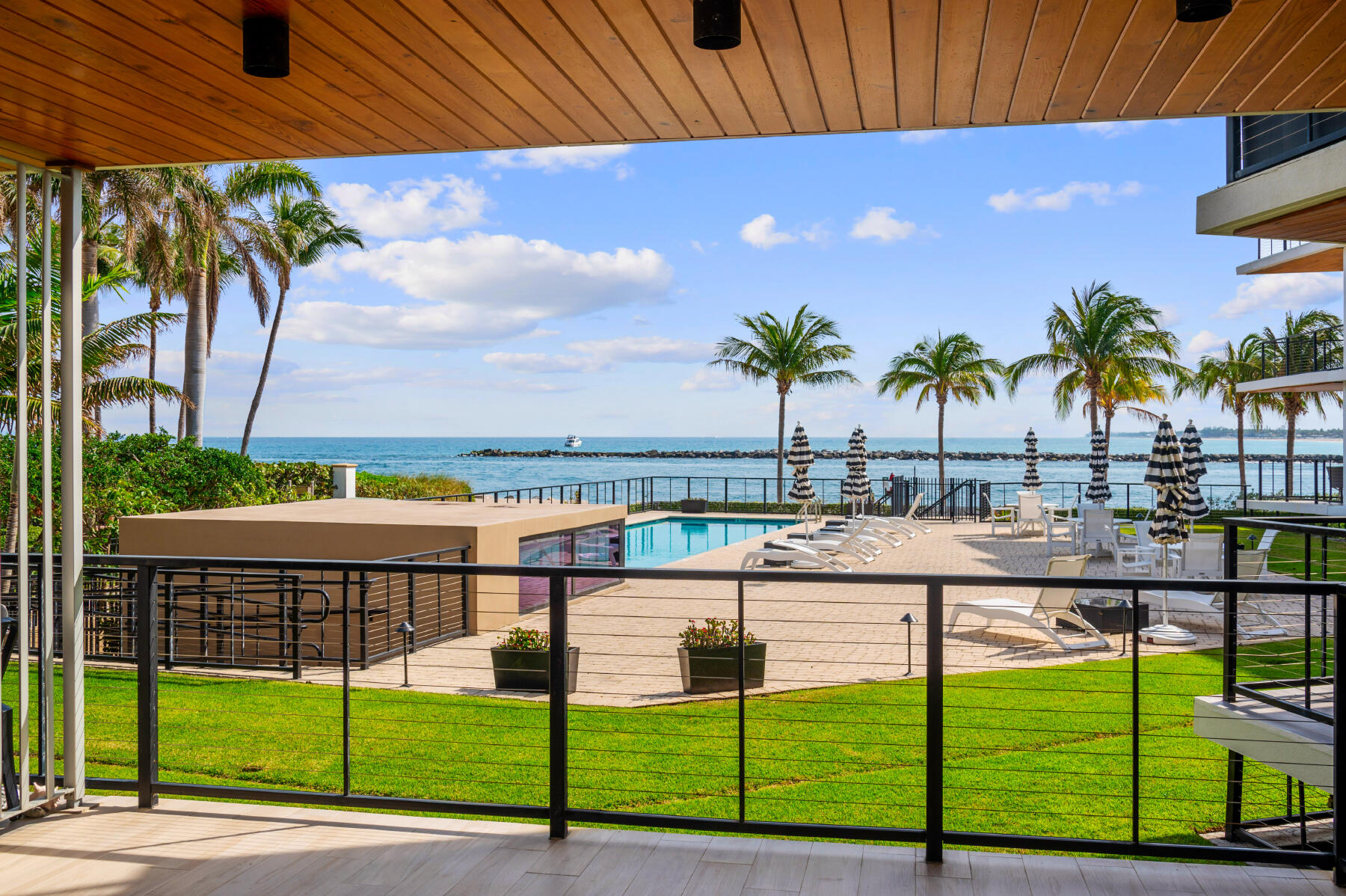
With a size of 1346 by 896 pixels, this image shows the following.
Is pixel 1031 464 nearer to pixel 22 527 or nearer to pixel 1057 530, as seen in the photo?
pixel 1057 530

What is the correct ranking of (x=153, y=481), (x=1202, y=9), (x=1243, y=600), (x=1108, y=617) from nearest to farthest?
(x=1202, y=9), (x=1243, y=600), (x=1108, y=617), (x=153, y=481)

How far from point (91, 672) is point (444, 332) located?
70.0 m

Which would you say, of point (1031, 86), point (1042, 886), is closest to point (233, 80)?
point (1031, 86)

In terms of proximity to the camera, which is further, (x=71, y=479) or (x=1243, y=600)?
(x=1243, y=600)

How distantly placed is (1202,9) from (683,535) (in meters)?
20.5

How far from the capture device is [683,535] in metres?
22.4

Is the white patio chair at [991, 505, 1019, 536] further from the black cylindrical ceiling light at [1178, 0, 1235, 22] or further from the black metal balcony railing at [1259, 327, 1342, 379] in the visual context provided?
the black cylindrical ceiling light at [1178, 0, 1235, 22]

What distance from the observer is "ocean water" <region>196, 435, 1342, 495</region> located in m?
62.6

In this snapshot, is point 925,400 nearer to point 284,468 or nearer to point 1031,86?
point 284,468

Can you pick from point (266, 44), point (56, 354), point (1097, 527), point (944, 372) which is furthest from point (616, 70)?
point (944, 372)

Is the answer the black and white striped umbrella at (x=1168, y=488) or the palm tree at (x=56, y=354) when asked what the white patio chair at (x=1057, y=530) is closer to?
the black and white striped umbrella at (x=1168, y=488)

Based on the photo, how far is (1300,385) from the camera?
17016 millimetres

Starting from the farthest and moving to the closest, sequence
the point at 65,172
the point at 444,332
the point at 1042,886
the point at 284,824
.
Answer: the point at 444,332 → the point at 65,172 → the point at 284,824 → the point at 1042,886

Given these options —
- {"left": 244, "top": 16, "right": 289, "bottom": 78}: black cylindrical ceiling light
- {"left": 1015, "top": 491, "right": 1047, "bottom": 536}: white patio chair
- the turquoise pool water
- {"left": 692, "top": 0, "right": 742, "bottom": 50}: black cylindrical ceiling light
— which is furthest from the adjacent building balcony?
{"left": 244, "top": 16, "right": 289, "bottom": 78}: black cylindrical ceiling light
